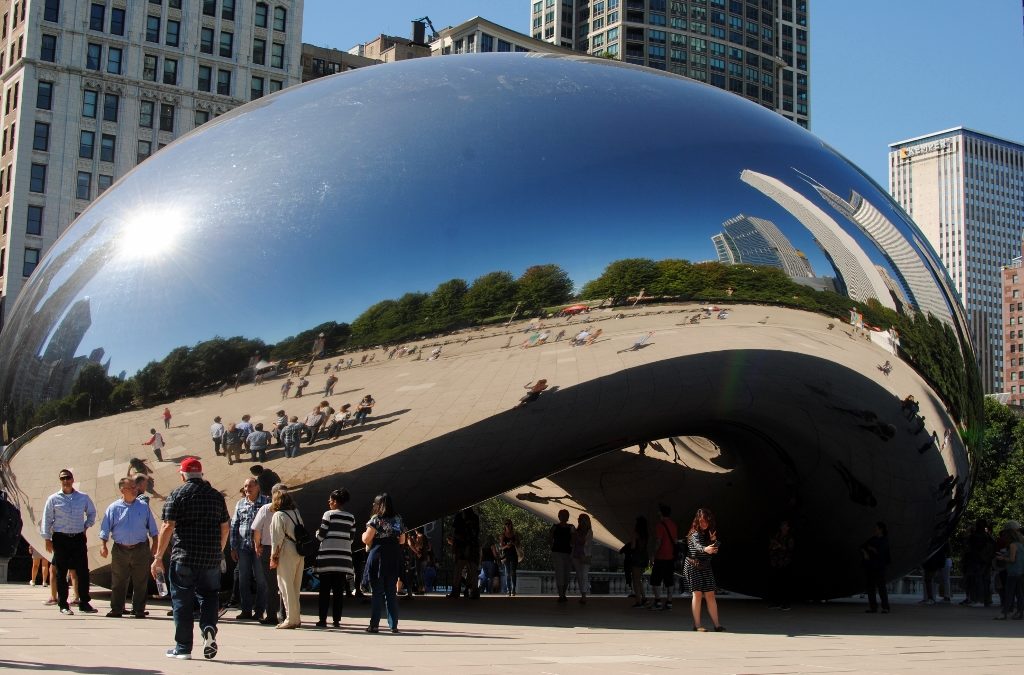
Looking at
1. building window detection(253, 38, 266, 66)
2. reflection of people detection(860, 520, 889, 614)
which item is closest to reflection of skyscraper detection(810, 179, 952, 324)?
reflection of people detection(860, 520, 889, 614)

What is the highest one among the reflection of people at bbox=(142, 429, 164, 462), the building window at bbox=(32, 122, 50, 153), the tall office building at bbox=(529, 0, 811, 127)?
the tall office building at bbox=(529, 0, 811, 127)

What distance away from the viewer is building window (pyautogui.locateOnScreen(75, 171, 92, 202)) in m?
76.0

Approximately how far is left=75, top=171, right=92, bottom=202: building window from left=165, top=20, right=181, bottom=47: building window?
10.6 m

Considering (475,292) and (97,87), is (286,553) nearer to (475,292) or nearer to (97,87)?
(475,292)

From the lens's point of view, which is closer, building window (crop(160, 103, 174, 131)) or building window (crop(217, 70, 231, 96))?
building window (crop(160, 103, 174, 131))

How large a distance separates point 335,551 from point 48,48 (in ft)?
242

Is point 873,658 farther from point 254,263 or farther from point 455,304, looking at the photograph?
point 254,263

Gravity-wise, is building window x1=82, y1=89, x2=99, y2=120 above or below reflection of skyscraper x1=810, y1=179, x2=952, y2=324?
above

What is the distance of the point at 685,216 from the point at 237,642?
525 centimetres

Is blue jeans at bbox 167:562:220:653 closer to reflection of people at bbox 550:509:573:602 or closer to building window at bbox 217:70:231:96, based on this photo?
reflection of people at bbox 550:509:573:602

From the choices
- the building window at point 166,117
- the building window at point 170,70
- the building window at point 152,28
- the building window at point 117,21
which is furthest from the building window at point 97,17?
the building window at point 166,117

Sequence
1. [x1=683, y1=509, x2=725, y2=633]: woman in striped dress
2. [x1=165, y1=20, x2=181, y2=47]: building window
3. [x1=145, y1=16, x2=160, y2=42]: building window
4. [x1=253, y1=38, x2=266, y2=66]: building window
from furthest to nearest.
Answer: [x1=253, y1=38, x2=266, y2=66]: building window
[x1=165, y1=20, x2=181, y2=47]: building window
[x1=145, y1=16, x2=160, y2=42]: building window
[x1=683, y1=509, x2=725, y2=633]: woman in striped dress

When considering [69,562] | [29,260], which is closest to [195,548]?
A: [69,562]

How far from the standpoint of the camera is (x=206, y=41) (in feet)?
270
